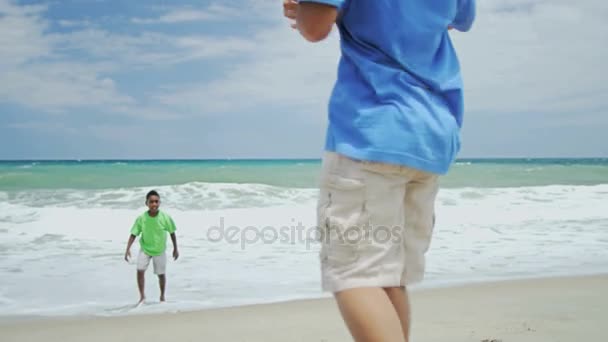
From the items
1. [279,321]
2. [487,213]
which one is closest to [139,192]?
[487,213]

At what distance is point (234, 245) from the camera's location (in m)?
8.77

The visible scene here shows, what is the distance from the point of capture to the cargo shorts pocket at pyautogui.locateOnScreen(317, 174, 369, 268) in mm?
1419

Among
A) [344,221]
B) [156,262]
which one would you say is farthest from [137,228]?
[344,221]

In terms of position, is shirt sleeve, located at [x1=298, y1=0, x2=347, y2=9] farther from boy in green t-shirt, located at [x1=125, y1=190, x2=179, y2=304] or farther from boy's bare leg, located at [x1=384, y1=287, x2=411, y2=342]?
boy in green t-shirt, located at [x1=125, y1=190, x2=179, y2=304]

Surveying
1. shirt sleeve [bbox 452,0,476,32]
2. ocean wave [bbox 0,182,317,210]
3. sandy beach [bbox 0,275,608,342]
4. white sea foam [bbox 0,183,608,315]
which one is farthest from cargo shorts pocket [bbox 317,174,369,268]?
ocean wave [bbox 0,182,317,210]

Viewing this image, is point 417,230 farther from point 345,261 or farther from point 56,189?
point 56,189

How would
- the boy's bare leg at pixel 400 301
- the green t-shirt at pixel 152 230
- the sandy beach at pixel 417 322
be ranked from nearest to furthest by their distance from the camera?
the boy's bare leg at pixel 400 301
the sandy beach at pixel 417 322
the green t-shirt at pixel 152 230

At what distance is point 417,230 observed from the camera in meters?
1.57

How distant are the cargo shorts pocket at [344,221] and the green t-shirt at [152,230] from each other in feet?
16.2

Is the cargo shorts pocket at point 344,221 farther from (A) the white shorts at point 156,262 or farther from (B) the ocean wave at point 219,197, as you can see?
(B) the ocean wave at point 219,197

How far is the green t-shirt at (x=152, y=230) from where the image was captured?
619cm

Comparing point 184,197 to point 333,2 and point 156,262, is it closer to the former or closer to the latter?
point 156,262

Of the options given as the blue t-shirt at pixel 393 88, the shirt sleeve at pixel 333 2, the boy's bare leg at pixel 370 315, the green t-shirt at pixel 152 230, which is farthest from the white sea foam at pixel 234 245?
the shirt sleeve at pixel 333 2

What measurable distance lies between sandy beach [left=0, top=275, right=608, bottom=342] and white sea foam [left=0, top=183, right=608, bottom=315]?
0.51m
